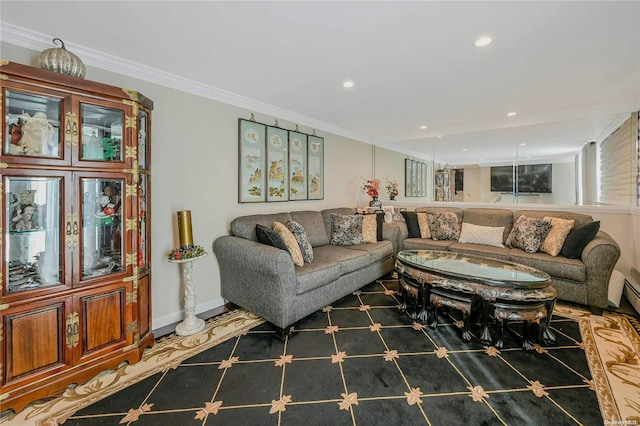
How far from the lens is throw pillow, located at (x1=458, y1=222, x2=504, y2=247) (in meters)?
3.71

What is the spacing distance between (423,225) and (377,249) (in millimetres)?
1237

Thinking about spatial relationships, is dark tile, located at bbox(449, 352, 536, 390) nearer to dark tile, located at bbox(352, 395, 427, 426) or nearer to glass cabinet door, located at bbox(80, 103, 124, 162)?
dark tile, located at bbox(352, 395, 427, 426)

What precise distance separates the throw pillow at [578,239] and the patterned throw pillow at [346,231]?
92.2 inches

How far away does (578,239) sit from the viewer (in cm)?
294

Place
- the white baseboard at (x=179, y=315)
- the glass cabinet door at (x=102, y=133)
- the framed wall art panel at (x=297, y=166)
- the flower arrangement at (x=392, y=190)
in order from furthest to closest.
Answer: the flower arrangement at (x=392, y=190) < the framed wall art panel at (x=297, y=166) < the white baseboard at (x=179, y=315) < the glass cabinet door at (x=102, y=133)

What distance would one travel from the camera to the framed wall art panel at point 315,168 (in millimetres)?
4168

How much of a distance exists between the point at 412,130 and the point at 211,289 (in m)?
4.17

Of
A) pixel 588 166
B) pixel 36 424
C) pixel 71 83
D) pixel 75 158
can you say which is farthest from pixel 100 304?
pixel 588 166

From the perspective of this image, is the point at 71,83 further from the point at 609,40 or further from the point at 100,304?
the point at 609,40

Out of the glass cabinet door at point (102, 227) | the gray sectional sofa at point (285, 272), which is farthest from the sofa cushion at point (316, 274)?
the glass cabinet door at point (102, 227)

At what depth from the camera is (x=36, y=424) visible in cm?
149

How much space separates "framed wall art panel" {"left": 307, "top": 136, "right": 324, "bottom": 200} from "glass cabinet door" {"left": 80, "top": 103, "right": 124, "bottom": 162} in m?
2.53

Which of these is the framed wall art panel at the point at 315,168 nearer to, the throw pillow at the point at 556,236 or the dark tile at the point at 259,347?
the dark tile at the point at 259,347

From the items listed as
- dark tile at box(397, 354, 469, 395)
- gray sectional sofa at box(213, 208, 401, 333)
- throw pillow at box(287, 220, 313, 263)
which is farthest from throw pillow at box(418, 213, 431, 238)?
dark tile at box(397, 354, 469, 395)
